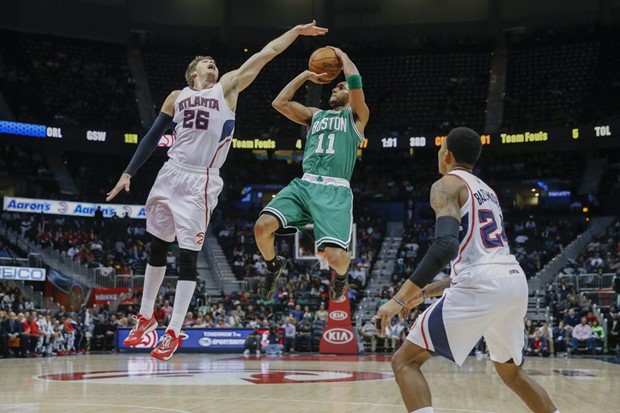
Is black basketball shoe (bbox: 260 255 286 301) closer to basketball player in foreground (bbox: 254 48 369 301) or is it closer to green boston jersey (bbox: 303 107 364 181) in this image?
basketball player in foreground (bbox: 254 48 369 301)

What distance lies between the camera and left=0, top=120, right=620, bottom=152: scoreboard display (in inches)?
1350

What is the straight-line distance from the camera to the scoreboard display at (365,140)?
34281mm

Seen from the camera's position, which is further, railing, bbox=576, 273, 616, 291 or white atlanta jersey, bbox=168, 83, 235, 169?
railing, bbox=576, 273, 616, 291

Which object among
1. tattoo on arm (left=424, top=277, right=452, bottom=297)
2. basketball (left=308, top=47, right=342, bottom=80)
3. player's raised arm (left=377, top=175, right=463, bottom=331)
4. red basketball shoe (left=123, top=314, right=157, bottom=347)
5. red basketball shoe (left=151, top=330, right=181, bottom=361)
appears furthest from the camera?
basketball (left=308, top=47, right=342, bottom=80)

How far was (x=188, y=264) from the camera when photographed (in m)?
6.65

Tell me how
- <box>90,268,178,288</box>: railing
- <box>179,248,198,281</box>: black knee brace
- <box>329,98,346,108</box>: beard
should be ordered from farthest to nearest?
<box>90,268,178,288</box>: railing → <box>329,98,346,108</box>: beard → <box>179,248,198,281</box>: black knee brace

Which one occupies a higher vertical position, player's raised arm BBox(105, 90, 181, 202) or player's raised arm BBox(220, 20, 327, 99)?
player's raised arm BBox(220, 20, 327, 99)

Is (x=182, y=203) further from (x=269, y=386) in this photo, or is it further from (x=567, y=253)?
(x=567, y=253)

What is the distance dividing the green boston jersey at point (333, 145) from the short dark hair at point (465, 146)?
5.93ft

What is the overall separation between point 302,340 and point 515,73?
20.5m

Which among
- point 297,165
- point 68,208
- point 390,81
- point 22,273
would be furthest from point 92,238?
point 390,81

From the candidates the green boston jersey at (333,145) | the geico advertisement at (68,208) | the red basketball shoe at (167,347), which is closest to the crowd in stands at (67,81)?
the geico advertisement at (68,208)

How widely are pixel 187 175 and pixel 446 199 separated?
231 centimetres

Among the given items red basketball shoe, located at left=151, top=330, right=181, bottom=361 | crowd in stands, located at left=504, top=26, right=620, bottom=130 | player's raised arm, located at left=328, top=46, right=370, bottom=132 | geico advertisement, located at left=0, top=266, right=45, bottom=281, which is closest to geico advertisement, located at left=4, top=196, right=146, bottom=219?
geico advertisement, located at left=0, top=266, right=45, bottom=281
